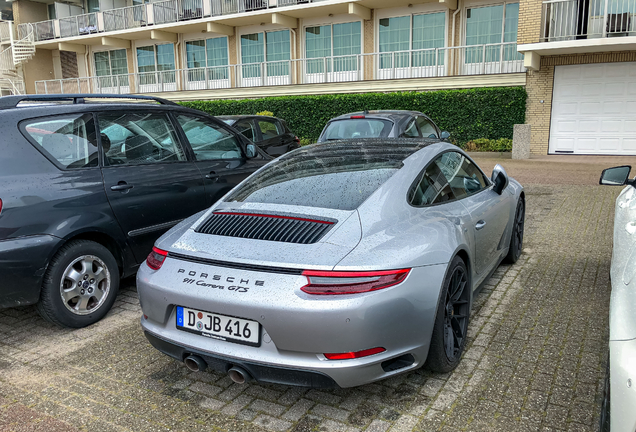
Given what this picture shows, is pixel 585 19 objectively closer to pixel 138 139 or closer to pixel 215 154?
pixel 215 154

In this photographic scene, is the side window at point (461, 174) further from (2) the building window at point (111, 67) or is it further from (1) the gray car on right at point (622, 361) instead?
(2) the building window at point (111, 67)

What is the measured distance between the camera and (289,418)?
111 inches

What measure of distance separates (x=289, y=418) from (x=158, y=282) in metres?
1.06

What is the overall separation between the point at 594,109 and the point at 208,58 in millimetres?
18245

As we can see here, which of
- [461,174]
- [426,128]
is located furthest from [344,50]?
[461,174]

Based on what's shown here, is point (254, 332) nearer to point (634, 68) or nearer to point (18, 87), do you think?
point (634, 68)

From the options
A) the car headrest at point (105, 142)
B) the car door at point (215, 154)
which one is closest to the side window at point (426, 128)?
the car door at point (215, 154)

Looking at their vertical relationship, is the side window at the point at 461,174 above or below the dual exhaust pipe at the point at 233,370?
above

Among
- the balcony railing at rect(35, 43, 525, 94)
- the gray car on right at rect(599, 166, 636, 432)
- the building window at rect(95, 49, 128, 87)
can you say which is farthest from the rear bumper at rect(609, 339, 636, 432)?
the building window at rect(95, 49, 128, 87)

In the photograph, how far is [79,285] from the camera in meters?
4.02

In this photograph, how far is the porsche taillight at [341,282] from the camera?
2.52 m

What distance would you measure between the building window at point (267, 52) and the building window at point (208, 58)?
1217 millimetres

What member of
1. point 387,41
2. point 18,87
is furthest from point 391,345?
point 18,87

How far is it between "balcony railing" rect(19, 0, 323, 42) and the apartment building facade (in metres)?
0.06
